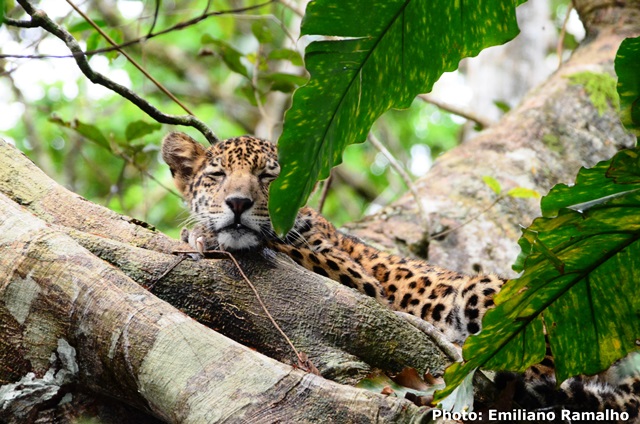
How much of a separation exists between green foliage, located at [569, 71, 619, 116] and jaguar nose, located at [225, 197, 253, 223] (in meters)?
4.80

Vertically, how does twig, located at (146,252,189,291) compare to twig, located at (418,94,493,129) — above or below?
below

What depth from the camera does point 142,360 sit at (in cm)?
318

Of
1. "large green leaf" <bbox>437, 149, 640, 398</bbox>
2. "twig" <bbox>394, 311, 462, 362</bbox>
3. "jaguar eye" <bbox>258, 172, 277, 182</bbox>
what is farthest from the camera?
"jaguar eye" <bbox>258, 172, 277, 182</bbox>

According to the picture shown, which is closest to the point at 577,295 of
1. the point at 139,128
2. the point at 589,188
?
the point at 589,188

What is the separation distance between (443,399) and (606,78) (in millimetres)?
6478

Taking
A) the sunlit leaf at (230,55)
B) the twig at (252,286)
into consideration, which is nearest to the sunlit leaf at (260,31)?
the sunlit leaf at (230,55)

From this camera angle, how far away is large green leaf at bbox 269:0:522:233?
3123 millimetres

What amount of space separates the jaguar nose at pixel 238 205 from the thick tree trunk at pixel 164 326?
0.84 m

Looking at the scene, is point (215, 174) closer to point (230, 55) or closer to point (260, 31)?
point (230, 55)

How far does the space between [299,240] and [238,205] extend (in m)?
0.61

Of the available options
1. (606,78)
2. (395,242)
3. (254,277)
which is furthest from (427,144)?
(254,277)

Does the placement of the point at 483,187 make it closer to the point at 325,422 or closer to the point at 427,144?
the point at 325,422

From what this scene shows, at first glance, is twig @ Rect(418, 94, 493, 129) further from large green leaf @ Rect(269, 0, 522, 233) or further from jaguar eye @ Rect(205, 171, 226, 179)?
large green leaf @ Rect(269, 0, 522, 233)

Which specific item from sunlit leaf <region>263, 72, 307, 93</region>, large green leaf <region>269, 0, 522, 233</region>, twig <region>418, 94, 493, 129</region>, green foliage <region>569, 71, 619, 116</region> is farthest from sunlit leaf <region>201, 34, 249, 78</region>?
large green leaf <region>269, 0, 522, 233</region>
